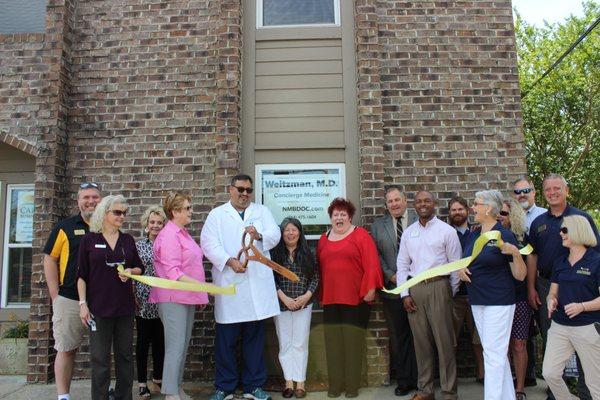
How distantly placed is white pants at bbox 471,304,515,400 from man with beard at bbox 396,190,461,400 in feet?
1.43

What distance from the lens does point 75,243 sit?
165 inches

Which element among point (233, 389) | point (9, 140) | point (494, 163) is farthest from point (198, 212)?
point (494, 163)

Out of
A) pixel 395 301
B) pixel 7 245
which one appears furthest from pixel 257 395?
pixel 7 245

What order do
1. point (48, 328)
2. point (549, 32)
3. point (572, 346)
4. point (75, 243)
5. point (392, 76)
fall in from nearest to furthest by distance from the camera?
point (572, 346), point (75, 243), point (48, 328), point (392, 76), point (549, 32)

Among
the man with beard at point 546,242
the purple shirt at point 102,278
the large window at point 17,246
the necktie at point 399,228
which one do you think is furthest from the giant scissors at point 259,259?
the large window at point 17,246

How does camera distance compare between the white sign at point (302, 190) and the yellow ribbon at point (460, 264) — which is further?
the white sign at point (302, 190)

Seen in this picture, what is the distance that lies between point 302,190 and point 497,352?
2.65 meters

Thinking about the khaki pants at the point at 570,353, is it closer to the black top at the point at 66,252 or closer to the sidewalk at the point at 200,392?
the sidewalk at the point at 200,392

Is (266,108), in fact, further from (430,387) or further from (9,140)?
(430,387)

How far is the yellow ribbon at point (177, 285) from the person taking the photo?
3948 millimetres

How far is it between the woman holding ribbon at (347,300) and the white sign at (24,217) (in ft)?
13.5

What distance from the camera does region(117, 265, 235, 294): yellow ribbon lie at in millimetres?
3948

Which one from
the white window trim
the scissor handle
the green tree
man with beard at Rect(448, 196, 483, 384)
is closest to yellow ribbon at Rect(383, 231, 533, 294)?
man with beard at Rect(448, 196, 483, 384)

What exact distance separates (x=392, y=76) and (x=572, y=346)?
3.43 meters
